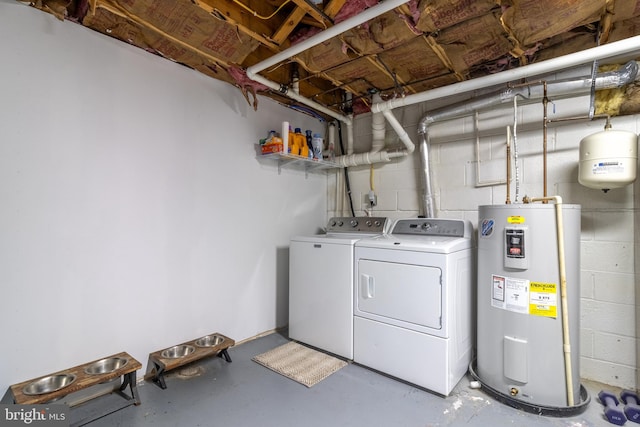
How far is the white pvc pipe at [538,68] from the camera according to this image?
1764mm

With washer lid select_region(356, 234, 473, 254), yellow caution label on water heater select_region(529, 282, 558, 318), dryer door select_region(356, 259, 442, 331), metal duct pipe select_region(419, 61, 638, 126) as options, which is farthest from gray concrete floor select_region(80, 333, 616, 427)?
metal duct pipe select_region(419, 61, 638, 126)

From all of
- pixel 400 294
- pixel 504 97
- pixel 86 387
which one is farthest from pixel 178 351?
pixel 504 97

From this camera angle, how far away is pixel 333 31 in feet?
6.19

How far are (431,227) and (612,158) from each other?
1.17m

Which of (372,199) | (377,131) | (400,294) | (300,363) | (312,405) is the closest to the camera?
(312,405)

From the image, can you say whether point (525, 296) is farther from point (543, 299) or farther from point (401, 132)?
point (401, 132)

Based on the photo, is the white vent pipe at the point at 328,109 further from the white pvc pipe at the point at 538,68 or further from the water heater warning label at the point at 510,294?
the water heater warning label at the point at 510,294

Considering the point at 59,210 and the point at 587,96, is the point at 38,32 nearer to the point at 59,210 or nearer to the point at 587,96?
the point at 59,210

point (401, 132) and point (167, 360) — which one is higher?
point (401, 132)

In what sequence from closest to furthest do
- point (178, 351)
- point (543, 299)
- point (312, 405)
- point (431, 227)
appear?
point (543, 299)
point (312, 405)
point (178, 351)
point (431, 227)

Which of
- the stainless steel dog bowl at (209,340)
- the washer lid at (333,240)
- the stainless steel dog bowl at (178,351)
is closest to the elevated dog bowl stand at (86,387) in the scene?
the stainless steel dog bowl at (178,351)

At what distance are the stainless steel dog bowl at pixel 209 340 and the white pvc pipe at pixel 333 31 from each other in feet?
6.83

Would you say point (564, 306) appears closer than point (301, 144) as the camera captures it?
Yes

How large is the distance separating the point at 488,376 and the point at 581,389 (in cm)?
59
